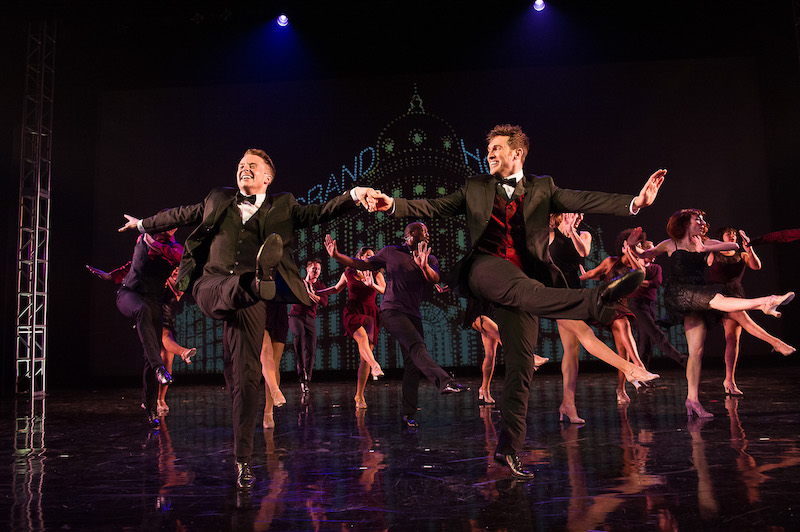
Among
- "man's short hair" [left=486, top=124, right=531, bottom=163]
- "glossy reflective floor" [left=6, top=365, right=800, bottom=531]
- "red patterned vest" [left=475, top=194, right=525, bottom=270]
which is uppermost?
"man's short hair" [left=486, top=124, right=531, bottom=163]

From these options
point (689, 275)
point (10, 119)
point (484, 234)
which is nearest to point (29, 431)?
point (484, 234)

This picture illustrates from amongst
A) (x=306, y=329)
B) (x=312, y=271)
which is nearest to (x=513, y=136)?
(x=312, y=271)

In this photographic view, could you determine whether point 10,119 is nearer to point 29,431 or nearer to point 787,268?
point 29,431

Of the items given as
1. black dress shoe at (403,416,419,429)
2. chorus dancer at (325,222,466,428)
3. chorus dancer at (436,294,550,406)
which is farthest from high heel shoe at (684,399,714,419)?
black dress shoe at (403,416,419,429)

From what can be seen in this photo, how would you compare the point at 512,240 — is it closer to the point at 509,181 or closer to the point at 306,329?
the point at 509,181

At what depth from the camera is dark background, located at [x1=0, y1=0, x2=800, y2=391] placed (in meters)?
9.56

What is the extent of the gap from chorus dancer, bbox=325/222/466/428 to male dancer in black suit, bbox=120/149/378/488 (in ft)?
4.12

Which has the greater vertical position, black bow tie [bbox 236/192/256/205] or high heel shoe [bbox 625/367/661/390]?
black bow tie [bbox 236/192/256/205]

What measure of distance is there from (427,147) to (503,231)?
6.93m

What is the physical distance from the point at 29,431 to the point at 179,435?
147 centimetres

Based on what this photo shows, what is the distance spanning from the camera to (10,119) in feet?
29.8

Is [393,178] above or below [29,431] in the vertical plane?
above

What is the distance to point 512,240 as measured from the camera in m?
2.96

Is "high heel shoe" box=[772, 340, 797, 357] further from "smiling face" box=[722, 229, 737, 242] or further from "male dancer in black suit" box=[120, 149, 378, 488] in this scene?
"male dancer in black suit" box=[120, 149, 378, 488]
